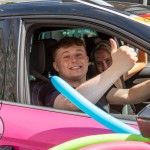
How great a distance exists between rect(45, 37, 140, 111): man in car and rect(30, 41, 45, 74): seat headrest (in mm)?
85

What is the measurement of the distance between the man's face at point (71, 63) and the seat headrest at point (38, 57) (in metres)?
0.09

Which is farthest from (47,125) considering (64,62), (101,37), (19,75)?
(101,37)

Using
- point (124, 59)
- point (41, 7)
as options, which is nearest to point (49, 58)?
point (41, 7)

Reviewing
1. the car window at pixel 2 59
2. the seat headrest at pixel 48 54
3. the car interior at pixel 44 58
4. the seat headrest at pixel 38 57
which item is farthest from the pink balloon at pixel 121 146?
the seat headrest at pixel 48 54

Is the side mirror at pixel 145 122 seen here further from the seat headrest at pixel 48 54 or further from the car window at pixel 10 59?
the seat headrest at pixel 48 54

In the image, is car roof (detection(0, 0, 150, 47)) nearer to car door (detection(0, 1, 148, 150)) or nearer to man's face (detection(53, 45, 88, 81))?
car door (detection(0, 1, 148, 150))

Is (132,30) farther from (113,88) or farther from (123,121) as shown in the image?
(113,88)

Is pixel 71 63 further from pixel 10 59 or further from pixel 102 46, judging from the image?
pixel 102 46

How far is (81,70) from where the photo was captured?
2695 millimetres

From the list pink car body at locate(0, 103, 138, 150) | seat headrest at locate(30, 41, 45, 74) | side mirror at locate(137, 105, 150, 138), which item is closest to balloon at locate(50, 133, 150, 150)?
side mirror at locate(137, 105, 150, 138)

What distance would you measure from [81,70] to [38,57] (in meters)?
0.27

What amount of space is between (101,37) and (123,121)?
105 cm

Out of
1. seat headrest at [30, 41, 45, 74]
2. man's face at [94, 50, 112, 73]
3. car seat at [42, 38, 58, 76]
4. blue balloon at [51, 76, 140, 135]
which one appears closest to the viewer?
blue balloon at [51, 76, 140, 135]

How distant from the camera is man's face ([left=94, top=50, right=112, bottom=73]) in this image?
120 inches
